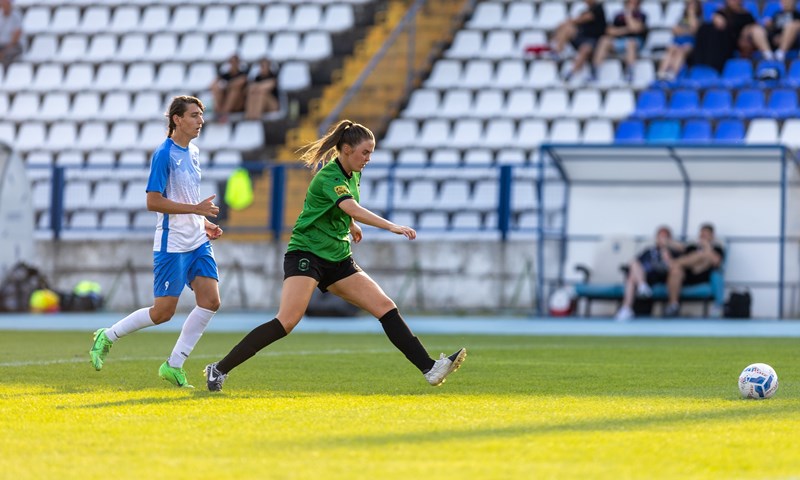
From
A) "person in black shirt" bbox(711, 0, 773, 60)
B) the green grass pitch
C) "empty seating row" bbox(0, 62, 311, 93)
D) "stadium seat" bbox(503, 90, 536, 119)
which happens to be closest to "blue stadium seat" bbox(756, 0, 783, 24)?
"person in black shirt" bbox(711, 0, 773, 60)

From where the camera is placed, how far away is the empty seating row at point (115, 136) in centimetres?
2655

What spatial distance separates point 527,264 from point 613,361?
1061 centimetres

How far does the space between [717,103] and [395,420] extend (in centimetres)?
1756

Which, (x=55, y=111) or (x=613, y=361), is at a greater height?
(x=55, y=111)

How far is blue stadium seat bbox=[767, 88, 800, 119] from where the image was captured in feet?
77.0

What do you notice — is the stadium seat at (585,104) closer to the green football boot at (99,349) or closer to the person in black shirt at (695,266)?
the person in black shirt at (695,266)

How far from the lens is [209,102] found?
88.7 ft

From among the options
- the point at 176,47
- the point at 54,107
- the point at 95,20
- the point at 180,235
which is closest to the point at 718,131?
the point at 176,47

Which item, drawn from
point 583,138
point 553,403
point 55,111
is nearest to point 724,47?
point 583,138

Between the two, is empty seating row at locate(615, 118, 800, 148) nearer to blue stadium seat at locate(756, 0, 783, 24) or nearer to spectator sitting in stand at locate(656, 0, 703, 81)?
spectator sitting in stand at locate(656, 0, 703, 81)

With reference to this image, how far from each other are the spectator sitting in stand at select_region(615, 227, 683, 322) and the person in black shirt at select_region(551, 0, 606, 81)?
509cm

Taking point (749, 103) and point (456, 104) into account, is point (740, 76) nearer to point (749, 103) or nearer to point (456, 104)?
point (749, 103)

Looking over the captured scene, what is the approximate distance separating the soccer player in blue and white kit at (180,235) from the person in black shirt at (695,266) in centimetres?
1228

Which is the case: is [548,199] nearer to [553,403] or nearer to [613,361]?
[613,361]
